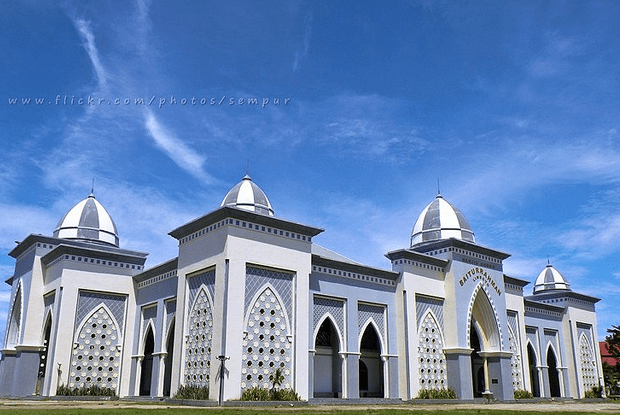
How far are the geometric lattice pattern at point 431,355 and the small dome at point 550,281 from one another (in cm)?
1536

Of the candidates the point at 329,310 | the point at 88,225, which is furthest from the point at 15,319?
the point at 329,310

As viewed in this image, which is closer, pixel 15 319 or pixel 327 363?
pixel 327 363

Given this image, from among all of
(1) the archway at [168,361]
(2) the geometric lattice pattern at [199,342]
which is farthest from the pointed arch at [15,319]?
(2) the geometric lattice pattern at [199,342]

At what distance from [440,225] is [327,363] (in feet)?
31.5

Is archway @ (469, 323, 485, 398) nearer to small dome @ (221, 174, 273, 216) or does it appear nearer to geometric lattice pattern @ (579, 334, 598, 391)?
geometric lattice pattern @ (579, 334, 598, 391)

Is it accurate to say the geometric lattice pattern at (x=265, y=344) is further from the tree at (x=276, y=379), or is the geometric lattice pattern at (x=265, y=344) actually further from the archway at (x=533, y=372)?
the archway at (x=533, y=372)

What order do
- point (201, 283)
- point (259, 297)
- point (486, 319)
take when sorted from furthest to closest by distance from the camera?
point (486, 319), point (201, 283), point (259, 297)

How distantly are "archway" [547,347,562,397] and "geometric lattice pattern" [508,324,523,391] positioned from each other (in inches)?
266

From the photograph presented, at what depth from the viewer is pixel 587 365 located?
38.2 metres

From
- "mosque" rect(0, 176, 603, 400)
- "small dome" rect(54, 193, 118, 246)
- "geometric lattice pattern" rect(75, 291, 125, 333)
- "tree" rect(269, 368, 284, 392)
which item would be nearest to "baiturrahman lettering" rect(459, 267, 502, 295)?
"mosque" rect(0, 176, 603, 400)

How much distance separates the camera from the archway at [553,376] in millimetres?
36634

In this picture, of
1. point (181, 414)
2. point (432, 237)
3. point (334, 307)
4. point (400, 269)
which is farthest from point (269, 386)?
point (432, 237)

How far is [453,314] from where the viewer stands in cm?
2733

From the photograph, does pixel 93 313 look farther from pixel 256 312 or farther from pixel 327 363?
pixel 327 363
